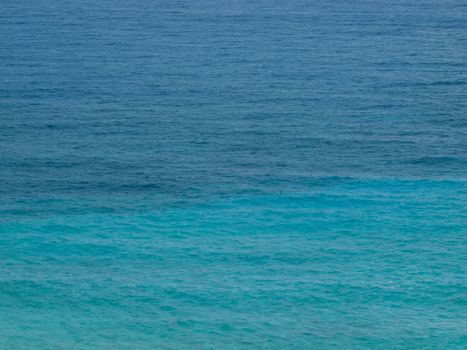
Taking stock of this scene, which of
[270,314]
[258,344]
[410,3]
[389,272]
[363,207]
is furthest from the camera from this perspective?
[410,3]

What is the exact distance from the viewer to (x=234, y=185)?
131 feet

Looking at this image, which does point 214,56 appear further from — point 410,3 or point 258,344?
point 258,344

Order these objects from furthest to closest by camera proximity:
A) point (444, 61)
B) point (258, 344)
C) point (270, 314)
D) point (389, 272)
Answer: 1. point (444, 61)
2. point (389, 272)
3. point (270, 314)
4. point (258, 344)

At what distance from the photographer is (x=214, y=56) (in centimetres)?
5859

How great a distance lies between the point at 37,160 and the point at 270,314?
17366mm

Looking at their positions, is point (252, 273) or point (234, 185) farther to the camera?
point (234, 185)

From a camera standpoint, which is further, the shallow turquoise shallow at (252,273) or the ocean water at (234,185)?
the ocean water at (234,185)

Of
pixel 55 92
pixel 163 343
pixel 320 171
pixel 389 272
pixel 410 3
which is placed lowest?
pixel 163 343

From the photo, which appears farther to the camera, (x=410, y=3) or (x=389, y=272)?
(x=410, y=3)

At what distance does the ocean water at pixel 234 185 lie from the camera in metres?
30.1

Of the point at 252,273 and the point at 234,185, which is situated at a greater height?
the point at 234,185

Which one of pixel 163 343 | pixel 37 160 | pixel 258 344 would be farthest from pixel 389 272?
pixel 37 160

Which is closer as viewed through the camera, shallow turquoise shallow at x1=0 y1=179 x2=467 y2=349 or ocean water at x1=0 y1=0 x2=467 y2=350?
shallow turquoise shallow at x1=0 y1=179 x2=467 y2=349

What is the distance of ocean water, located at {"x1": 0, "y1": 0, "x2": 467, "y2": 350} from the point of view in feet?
98.6
